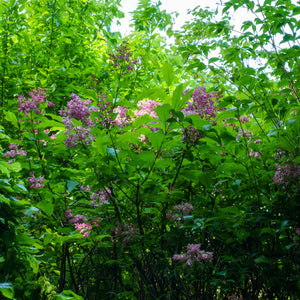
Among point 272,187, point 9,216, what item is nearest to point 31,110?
point 9,216

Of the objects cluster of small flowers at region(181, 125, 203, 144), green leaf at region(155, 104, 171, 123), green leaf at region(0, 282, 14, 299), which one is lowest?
green leaf at region(0, 282, 14, 299)

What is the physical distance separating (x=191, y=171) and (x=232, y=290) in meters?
1.21

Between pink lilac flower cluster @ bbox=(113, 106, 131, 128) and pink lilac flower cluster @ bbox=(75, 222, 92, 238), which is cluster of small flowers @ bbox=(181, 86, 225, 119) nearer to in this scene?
pink lilac flower cluster @ bbox=(113, 106, 131, 128)

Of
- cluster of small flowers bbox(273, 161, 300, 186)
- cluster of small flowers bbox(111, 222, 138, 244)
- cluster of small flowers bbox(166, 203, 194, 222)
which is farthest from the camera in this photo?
cluster of small flowers bbox(111, 222, 138, 244)

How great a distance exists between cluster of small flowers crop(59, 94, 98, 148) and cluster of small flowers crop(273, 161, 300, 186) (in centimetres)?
111

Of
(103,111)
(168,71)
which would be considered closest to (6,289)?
(103,111)

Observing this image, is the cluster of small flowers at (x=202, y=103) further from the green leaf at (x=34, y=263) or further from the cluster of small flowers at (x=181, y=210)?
the green leaf at (x=34, y=263)

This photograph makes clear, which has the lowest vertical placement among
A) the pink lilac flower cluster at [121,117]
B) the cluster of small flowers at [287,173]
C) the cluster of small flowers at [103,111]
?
the cluster of small flowers at [287,173]

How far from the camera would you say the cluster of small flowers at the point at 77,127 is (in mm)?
1909

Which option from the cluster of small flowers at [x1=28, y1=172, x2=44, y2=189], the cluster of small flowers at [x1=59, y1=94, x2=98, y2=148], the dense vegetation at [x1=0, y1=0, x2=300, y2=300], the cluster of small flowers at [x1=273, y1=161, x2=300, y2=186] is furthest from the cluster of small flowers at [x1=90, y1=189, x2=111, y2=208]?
the cluster of small flowers at [x1=273, y1=161, x2=300, y2=186]

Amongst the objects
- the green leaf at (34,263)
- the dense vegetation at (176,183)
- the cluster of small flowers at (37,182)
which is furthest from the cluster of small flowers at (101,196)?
the green leaf at (34,263)

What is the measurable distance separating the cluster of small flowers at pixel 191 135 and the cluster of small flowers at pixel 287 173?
1.42ft

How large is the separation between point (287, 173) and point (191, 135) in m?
0.51

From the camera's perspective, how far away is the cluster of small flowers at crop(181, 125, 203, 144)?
5.37ft
